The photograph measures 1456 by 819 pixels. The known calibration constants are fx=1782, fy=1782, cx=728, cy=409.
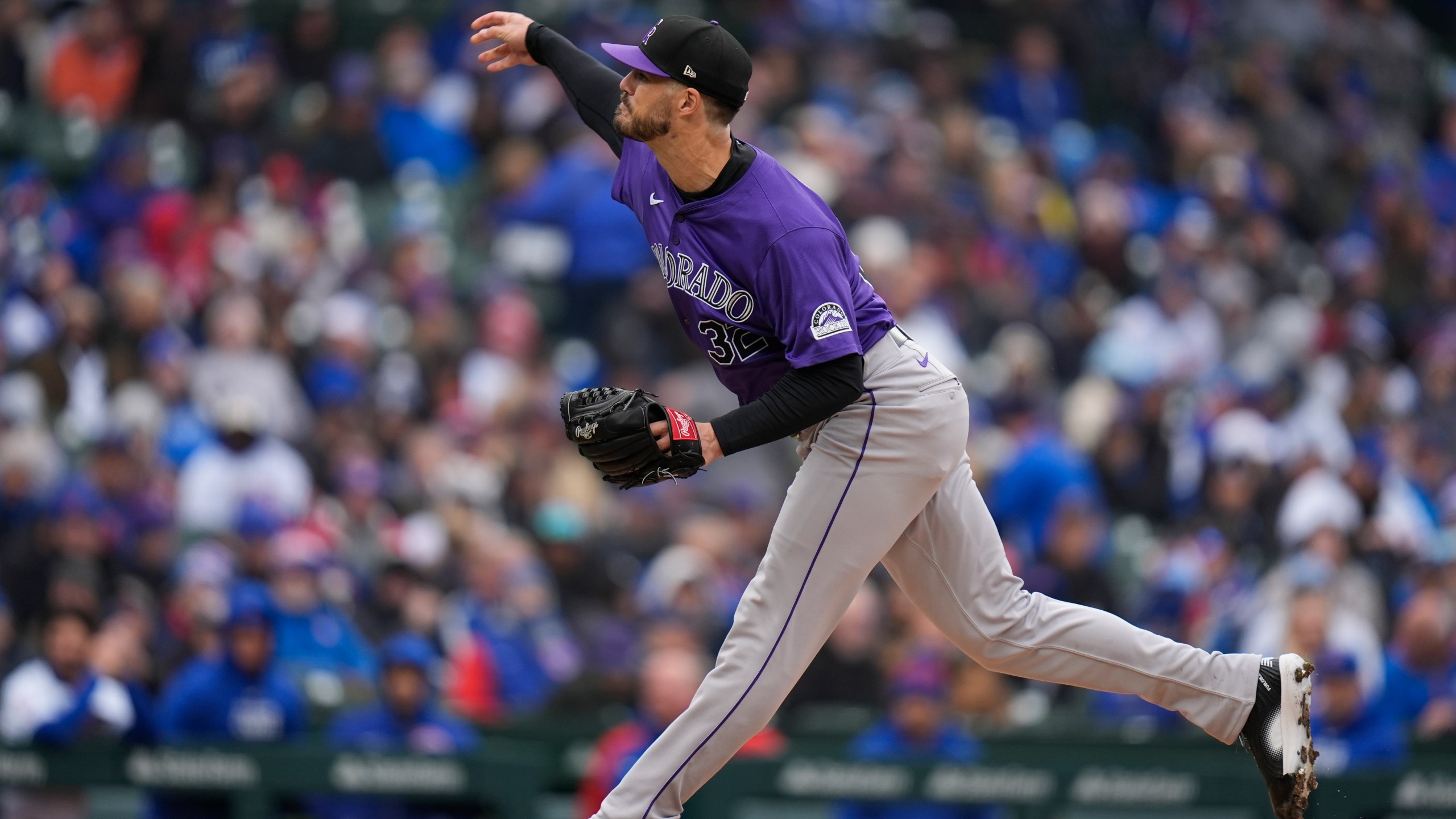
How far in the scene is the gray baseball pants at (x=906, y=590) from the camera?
14.1 feet

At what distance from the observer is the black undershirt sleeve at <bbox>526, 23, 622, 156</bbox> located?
4.87 metres

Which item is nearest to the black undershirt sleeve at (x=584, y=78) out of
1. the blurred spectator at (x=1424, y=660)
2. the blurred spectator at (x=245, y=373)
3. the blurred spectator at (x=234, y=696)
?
the blurred spectator at (x=234, y=696)

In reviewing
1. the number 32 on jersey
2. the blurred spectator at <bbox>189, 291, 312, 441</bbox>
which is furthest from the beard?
the blurred spectator at <bbox>189, 291, 312, 441</bbox>

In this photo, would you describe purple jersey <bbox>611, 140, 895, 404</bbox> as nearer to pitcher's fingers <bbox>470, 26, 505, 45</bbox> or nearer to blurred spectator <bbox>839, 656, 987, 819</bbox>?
pitcher's fingers <bbox>470, 26, 505, 45</bbox>

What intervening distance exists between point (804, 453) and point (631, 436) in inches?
24.2

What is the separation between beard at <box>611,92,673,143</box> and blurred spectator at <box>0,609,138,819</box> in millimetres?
4061

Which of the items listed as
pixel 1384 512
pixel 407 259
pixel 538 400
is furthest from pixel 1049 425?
pixel 407 259

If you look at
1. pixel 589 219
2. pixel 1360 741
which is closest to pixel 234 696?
pixel 1360 741

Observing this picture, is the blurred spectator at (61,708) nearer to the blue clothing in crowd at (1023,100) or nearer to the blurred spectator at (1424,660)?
the blurred spectator at (1424,660)

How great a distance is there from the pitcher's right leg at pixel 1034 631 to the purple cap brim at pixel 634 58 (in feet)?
4.08

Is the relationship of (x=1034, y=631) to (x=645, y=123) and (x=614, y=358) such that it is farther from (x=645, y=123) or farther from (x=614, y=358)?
(x=614, y=358)

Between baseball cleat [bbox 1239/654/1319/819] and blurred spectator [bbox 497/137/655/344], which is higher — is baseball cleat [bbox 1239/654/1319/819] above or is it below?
above

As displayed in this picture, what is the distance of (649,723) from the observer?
23.3 feet

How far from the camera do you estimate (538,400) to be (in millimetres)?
10500
